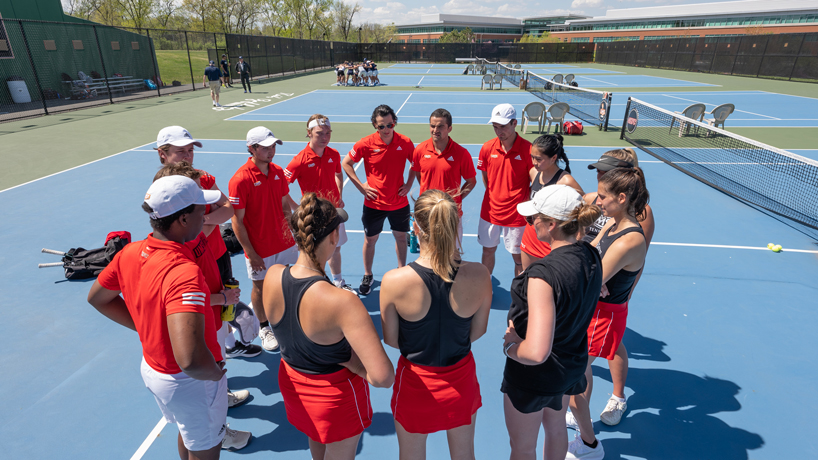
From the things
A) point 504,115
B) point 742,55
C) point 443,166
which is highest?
point 742,55

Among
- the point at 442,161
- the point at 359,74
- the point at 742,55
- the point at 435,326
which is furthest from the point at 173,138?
the point at 742,55

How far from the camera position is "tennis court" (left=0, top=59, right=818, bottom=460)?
3518 mm

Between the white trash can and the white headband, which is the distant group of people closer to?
the white trash can

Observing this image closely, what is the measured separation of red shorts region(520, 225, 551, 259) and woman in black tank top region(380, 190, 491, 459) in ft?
6.74

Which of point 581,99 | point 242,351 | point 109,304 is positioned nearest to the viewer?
point 109,304

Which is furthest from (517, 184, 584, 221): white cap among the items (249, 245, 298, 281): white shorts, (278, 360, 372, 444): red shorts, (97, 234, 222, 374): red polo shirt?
(249, 245, 298, 281): white shorts

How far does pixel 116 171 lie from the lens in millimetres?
10602

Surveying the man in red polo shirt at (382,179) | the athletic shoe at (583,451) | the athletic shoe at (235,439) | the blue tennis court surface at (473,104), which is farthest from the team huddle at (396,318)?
the blue tennis court surface at (473,104)

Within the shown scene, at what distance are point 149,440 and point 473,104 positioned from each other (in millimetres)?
21068

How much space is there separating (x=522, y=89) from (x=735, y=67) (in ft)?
75.1

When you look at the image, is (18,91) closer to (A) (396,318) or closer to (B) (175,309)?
(B) (175,309)

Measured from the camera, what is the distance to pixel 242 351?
4.50 m

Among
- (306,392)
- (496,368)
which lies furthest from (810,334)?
(306,392)

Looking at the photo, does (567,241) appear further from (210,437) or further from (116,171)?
(116,171)
